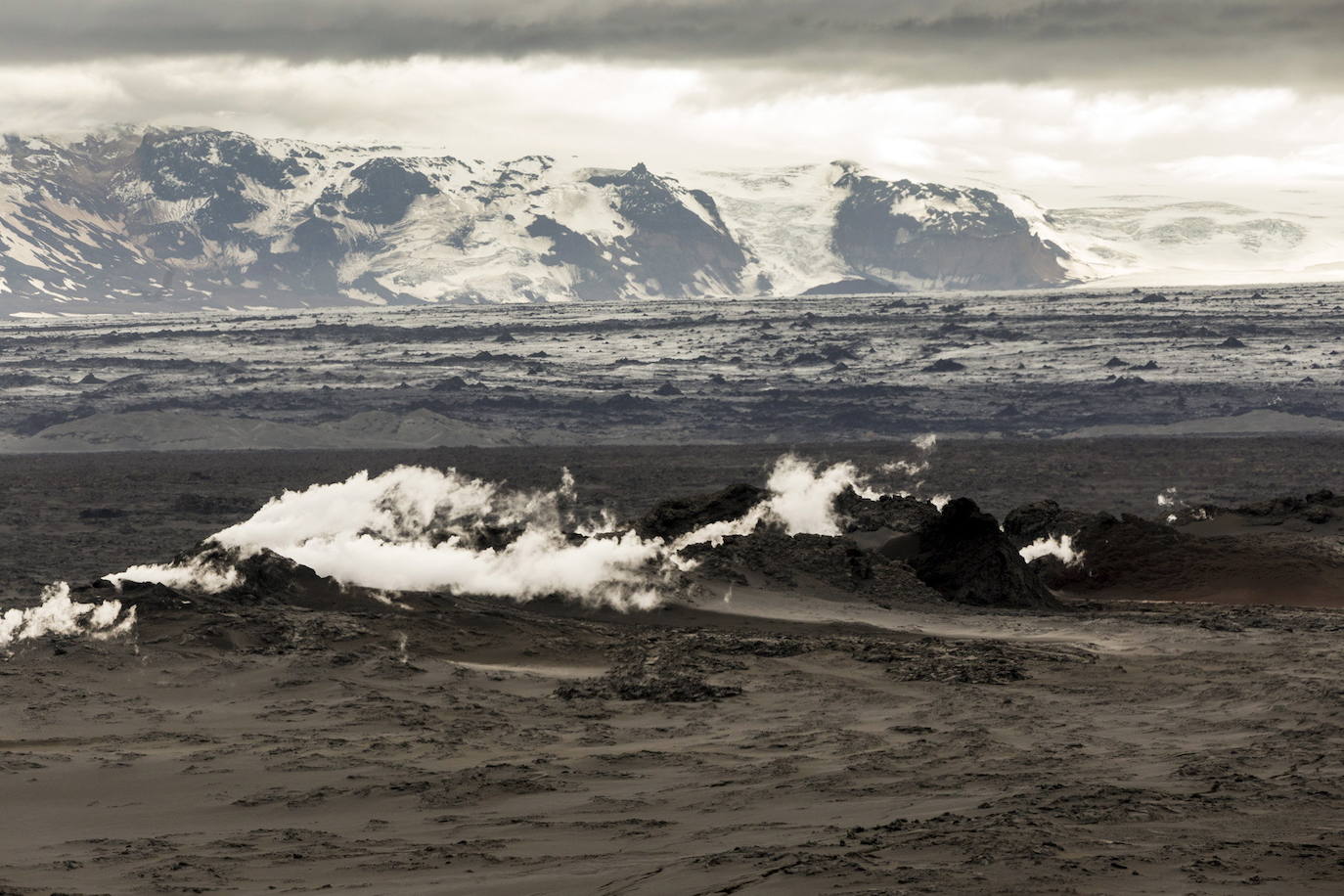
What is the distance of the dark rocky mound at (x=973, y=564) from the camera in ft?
115

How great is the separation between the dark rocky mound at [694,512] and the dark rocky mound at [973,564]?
16.0ft

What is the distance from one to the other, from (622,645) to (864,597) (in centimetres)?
724

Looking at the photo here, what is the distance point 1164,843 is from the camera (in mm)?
14430

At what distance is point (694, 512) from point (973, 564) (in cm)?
722

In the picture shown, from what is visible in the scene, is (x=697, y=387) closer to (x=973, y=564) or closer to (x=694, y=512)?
(x=694, y=512)

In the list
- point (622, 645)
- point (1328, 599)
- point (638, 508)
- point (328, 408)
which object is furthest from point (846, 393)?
point (622, 645)

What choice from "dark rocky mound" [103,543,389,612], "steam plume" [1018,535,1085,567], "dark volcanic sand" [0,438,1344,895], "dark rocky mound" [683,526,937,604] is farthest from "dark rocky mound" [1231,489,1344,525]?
"dark rocky mound" [103,543,389,612]

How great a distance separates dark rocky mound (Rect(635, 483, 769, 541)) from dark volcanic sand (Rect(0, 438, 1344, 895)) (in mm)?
6647

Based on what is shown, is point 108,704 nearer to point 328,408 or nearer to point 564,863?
point 564,863

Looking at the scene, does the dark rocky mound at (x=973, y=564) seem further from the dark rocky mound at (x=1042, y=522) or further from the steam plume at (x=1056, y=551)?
the dark rocky mound at (x=1042, y=522)

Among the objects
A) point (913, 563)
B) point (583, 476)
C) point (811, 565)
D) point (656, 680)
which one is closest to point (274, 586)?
point (656, 680)

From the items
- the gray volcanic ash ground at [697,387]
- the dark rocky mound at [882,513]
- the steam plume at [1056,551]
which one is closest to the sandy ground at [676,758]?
the dark rocky mound at [882,513]

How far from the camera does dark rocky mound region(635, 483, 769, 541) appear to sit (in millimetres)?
39406

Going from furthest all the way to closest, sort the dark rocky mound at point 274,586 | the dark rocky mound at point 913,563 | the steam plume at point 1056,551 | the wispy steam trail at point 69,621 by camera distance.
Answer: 1. the steam plume at point 1056,551
2. the dark rocky mound at point 913,563
3. the dark rocky mound at point 274,586
4. the wispy steam trail at point 69,621
